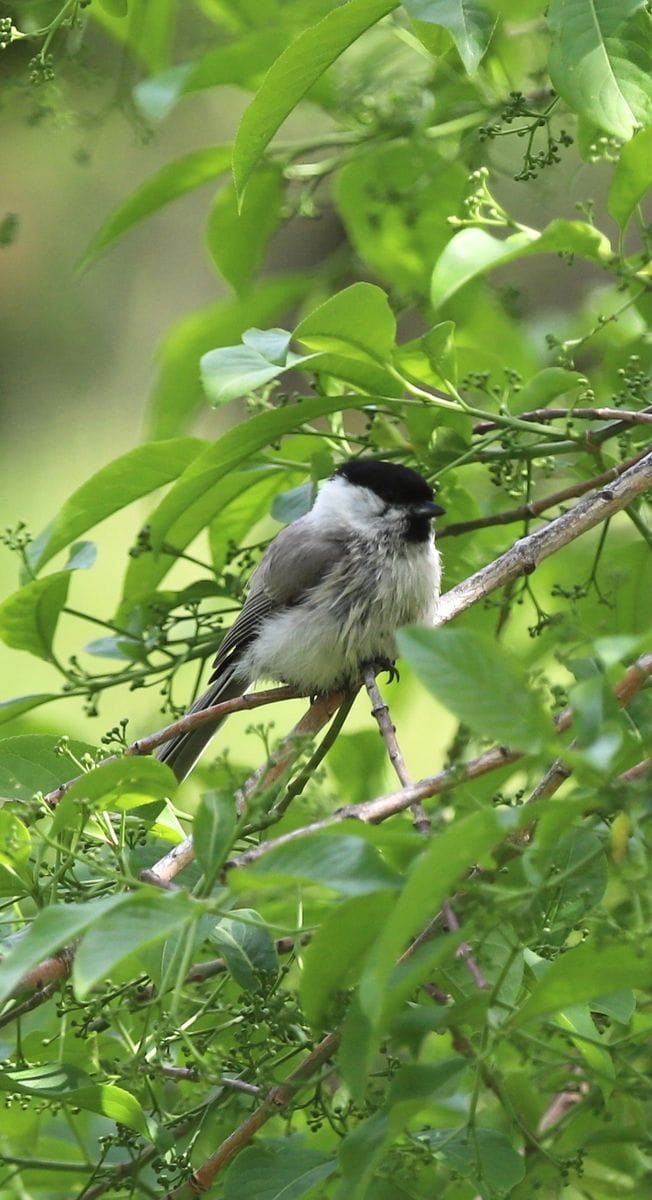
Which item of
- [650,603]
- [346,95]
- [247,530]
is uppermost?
[346,95]

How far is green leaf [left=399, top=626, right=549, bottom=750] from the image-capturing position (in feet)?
3.76

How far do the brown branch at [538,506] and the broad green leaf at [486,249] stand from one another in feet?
1.10

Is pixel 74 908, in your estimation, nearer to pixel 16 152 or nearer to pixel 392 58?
pixel 392 58

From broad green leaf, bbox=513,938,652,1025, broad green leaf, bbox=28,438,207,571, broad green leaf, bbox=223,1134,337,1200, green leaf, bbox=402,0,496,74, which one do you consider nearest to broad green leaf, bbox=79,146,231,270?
broad green leaf, bbox=28,438,207,571

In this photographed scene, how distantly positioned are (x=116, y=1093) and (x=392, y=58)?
2.27 meters

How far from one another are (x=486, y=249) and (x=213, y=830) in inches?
39.9

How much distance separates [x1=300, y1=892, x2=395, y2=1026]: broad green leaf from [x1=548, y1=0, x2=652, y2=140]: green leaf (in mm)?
1062

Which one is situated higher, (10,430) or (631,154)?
(631,154)

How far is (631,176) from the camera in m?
2.07

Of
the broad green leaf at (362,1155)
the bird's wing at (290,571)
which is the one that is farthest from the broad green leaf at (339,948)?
the bird's wing at (290,571)

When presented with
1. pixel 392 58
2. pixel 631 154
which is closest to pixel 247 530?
pixel 631 154

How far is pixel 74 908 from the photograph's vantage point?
120cm

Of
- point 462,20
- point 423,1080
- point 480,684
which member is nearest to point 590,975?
point 423,1080

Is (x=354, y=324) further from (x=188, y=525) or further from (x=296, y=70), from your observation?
(x=188, y=525)
